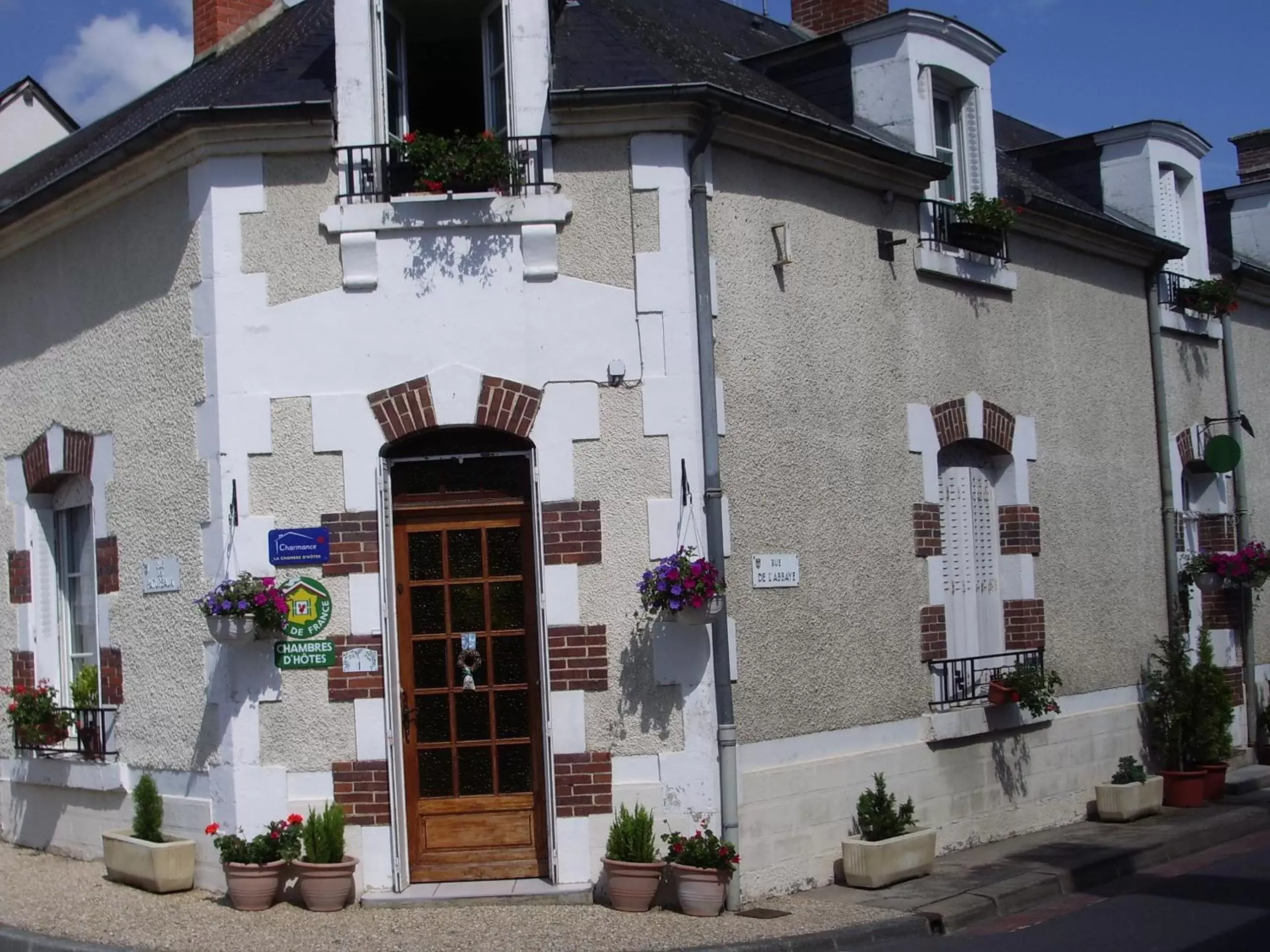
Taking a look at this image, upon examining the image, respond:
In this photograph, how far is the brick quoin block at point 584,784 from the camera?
8469mm

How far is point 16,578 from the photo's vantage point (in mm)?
10781

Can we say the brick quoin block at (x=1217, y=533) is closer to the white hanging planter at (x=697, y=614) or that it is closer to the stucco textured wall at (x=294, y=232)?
the white hanging planter at (x=697, y=614)

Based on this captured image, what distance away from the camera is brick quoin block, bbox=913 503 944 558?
33.5ft

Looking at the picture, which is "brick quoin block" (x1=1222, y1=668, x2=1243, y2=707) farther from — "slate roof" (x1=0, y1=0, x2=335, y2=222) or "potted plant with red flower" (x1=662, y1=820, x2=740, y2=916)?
"slate roof" (x1=0, y1=0, x2=335, y2=222)

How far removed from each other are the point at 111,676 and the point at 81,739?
0.58m

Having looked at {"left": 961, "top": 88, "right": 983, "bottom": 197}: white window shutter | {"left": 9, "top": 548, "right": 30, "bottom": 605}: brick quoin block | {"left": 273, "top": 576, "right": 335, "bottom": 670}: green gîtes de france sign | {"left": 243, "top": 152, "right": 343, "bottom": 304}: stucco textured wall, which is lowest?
{"left": 273, "top": 576, "right": 335, "bottom": 670}: green gîtes de france sign

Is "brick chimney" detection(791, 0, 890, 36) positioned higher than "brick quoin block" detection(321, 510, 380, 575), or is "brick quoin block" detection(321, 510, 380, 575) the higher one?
"brick chimney" detection(791, 0, 890, 36)

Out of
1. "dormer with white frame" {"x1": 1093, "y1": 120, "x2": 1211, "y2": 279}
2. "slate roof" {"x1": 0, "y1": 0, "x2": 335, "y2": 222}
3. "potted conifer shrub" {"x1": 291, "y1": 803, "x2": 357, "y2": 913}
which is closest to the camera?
"potted conifer shrub" {"x1": 291, "y1": 803, "x2": 357, "y2": 913}

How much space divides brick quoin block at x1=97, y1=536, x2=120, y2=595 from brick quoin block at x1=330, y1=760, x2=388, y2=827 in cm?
227

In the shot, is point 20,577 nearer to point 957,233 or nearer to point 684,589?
point 684,589

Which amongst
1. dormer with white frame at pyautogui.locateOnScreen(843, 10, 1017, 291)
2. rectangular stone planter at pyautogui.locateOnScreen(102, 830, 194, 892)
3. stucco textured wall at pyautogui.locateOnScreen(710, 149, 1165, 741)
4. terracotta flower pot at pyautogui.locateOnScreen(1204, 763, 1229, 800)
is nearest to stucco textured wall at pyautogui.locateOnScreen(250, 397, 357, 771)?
rectangular stone planter at pyautogui.locateOnScreen(102, 830, 194, 892)

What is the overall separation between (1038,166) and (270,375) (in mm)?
8406

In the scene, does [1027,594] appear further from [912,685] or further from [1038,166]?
[1038,166]

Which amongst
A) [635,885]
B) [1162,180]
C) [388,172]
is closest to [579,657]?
[635,885]
